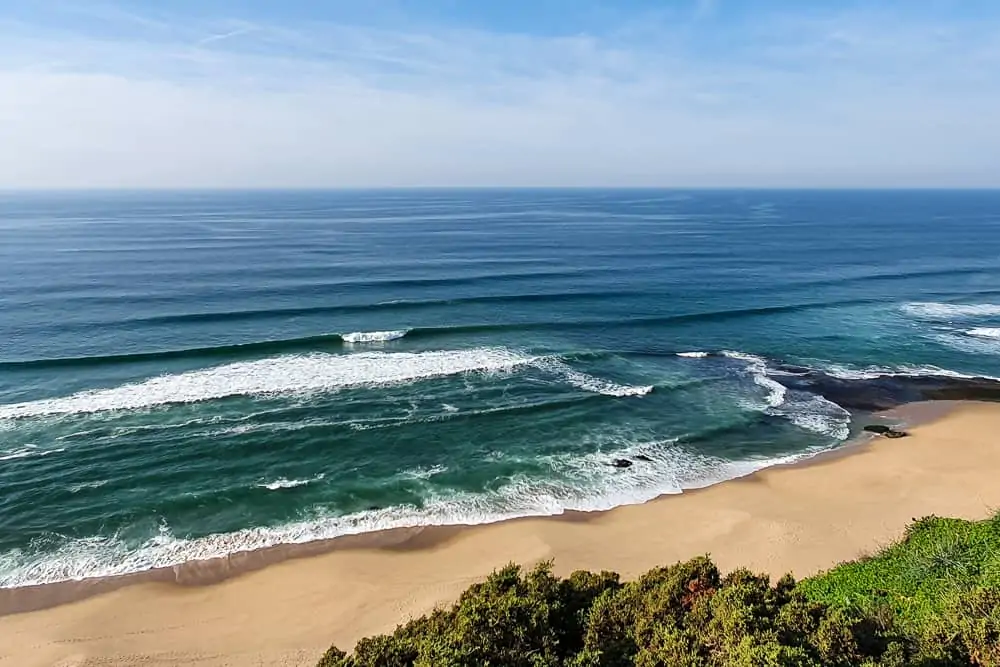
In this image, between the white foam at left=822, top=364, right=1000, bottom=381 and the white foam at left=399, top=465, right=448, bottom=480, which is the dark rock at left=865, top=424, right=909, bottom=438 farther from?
the white foam at left=399, top=465, right=448, bottom=480

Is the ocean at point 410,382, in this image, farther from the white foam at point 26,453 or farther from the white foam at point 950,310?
the white foam at point 950,310

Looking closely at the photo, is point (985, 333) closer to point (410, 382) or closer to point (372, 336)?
point (410, 382)

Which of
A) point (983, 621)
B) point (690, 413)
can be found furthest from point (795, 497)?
point (983, 621)

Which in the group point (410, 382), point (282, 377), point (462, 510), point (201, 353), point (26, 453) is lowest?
point (462, 510)

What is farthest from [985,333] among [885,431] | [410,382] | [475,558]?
[475,558]

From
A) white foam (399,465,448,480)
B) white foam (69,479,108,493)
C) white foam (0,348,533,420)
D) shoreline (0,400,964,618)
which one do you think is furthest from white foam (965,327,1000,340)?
white foam (69,479,108,493)
